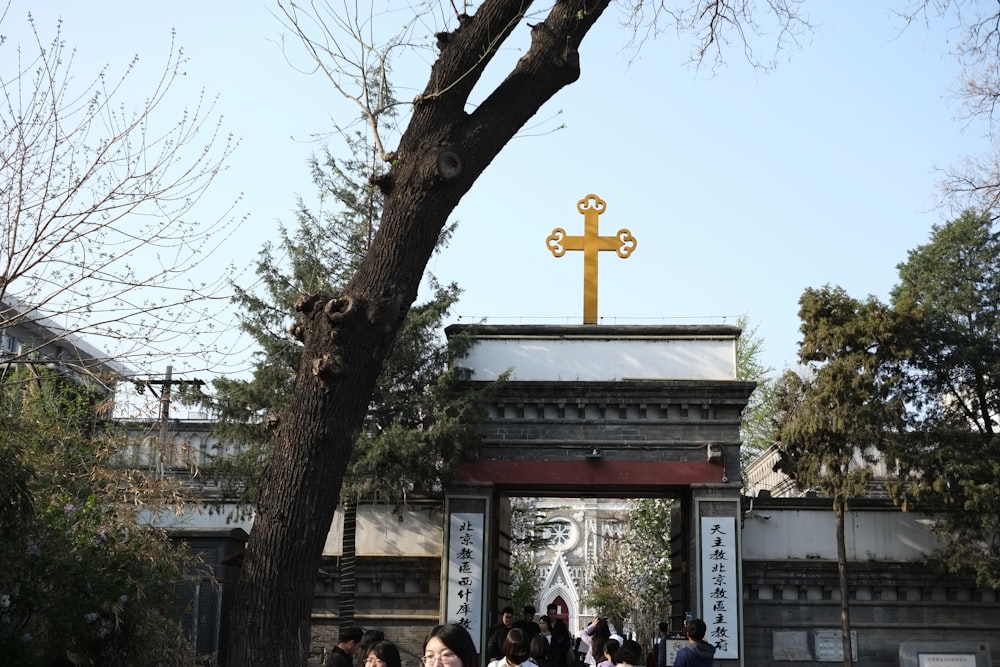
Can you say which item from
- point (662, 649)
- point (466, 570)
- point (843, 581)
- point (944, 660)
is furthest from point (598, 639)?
point (944, 660)

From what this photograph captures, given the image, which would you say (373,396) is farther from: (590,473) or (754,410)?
(754,410)

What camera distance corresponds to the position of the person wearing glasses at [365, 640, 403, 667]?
4824 mm

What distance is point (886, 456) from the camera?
51.7 feet

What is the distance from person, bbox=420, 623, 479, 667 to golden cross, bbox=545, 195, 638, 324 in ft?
40.6

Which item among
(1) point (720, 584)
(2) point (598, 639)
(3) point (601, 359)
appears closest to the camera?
(2) point (598, 639)

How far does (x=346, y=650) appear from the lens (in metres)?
7.00

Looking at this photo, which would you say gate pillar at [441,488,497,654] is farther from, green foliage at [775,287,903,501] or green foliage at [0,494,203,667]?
green foliage at [0,494,203,667]

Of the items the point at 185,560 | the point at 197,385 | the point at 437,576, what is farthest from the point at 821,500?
the point at 185,560

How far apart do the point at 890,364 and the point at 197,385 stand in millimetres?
9799

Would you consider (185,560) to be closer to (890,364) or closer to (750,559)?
(750,559)

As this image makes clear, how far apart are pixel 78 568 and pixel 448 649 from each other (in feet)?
12.4

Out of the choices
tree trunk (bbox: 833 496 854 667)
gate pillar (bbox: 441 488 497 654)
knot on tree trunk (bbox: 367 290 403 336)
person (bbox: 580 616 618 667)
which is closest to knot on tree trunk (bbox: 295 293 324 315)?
knot on tree trunk (bbox: 367 290 403 336)

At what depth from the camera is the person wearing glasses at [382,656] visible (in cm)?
482

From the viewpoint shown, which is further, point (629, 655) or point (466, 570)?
point (466, 570)
